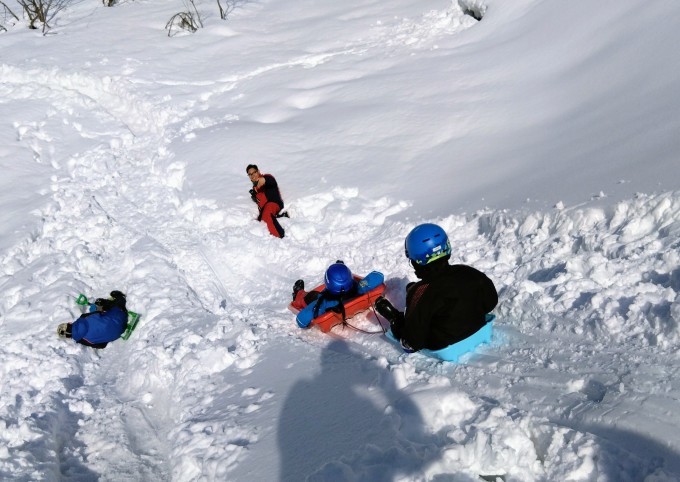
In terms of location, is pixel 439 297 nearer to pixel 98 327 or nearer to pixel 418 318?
pixel 418 318

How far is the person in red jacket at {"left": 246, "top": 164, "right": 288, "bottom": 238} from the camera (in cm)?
718

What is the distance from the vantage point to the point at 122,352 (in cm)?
592

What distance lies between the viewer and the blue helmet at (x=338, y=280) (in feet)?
18.0

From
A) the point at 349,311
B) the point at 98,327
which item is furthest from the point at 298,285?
the point at 98,327

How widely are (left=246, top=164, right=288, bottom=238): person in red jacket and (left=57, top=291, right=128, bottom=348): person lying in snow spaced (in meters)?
1.93

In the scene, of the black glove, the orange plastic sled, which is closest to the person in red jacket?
the orange plastic sled

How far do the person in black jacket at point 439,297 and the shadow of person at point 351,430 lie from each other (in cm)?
42

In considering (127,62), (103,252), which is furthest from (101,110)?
(103,252)

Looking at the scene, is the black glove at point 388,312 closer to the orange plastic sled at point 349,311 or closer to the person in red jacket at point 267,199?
the orange plastic sled at point 349,311

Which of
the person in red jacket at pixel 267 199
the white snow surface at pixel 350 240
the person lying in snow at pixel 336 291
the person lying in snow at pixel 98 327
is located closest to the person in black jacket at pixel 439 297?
the white snow surface at pixel 350 240

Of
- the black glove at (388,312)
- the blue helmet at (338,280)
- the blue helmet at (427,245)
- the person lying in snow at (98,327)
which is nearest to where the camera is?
the blue helmet at (427,245)

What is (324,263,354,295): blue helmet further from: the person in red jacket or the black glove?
the person in red jacket

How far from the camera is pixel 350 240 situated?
674 centimetres

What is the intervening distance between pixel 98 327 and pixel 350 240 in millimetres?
2642
